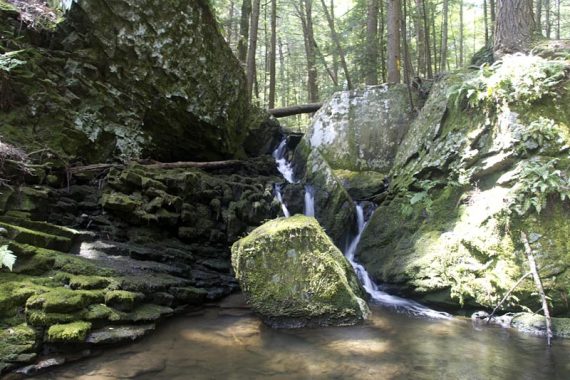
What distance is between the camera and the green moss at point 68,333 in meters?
4.62

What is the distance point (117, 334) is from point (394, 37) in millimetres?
11081

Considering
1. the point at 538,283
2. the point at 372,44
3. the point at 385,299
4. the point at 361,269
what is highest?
the point at 372,44

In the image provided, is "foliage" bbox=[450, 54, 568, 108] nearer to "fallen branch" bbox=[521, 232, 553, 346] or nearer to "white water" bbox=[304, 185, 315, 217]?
"fallen branch" bbox=[521, 232, 553, 346]

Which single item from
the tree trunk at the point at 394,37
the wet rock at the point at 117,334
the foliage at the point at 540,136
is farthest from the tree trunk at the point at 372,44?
the wet rock at the point at 117,334

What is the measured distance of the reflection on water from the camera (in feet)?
15.3

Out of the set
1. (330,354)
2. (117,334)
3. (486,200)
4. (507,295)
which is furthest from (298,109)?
(117,334)

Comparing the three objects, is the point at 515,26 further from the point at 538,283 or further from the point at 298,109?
the point at 298,109

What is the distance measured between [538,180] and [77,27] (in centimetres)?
930

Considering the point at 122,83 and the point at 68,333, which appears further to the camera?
the point at 122,83

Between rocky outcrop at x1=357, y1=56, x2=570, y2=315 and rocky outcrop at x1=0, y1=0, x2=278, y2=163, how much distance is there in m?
5.15

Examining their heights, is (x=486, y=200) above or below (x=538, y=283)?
above

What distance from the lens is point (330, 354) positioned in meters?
5.27

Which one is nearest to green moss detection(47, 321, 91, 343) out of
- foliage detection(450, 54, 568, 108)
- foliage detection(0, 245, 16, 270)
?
foliage detection(0, 245, 16, 270)

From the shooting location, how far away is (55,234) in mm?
6383
